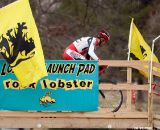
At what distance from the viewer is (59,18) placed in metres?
32.7

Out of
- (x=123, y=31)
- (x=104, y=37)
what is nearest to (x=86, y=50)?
(x=104, y=37)

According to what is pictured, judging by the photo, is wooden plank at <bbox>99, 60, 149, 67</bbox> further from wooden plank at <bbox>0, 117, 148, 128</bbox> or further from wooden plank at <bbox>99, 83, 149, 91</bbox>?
wooden plank at <bbox>0, 117, 148, 128</bbox>

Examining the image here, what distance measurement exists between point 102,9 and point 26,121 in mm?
18929

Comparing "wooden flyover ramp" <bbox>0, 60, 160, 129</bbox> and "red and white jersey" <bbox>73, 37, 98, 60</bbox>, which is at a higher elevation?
"red and white jersey" <bbox>73, 37, 98, 60</bbox>

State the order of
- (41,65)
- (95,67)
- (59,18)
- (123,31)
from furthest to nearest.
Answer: (59,18) < (123,31) < (95,67) < (41,65)

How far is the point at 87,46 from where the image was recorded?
1366cm

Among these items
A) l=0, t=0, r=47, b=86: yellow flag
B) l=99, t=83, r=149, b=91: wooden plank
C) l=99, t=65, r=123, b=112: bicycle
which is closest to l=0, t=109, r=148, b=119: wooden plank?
l=99, t=83, r=149, b=91: wooden plank

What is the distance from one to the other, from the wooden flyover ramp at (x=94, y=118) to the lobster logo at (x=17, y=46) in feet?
4.17

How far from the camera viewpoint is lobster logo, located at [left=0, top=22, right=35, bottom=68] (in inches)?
483

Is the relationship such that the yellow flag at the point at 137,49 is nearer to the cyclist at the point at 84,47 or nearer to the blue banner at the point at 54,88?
the cyclist at the point at 84,47

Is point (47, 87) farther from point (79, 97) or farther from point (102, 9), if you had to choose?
point (102, 9)

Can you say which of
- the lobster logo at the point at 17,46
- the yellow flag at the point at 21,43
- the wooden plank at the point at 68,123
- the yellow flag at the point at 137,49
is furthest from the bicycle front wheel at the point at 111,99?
the lobster logo at the point at 17,46

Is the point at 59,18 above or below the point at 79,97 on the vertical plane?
above

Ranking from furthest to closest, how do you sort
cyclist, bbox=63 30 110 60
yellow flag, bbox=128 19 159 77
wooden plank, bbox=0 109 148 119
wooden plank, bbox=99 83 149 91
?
yellow flag, bbox=128 19 159 77
cyclist, bbox=63 30 110 60
wooden plank, bbox=99 83 149 91
wooden plank, bbox=0 109 148 119
